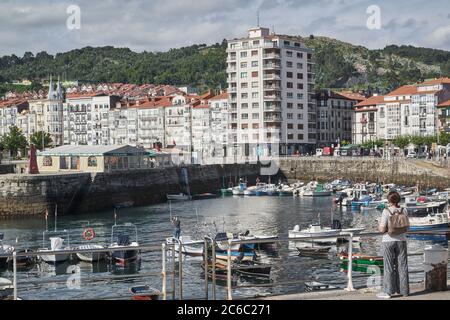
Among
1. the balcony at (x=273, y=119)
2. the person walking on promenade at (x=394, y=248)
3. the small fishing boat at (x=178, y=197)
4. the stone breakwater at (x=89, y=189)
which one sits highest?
the balcony at (x=273, y=119)

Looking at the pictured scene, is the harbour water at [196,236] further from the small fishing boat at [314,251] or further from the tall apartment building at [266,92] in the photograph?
the tall apartment building at [266,92]

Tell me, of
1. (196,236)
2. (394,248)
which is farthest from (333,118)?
(394,248)

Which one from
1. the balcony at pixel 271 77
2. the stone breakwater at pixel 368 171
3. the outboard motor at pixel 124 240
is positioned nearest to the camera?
the outboard motor at pixel 124 240

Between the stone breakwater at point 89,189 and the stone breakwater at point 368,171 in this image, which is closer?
the stone breakwater at point 89,189

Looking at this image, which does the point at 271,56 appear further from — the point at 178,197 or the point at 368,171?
the point at 178,197

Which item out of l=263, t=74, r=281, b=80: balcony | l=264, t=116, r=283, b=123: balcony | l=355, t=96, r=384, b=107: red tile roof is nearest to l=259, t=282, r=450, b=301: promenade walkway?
l=264, t=116, r=283, b=123: balcony

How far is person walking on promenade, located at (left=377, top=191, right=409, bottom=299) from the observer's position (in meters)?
11.2

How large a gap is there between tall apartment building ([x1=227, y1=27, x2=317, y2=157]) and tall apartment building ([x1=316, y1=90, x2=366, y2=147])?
8.11m

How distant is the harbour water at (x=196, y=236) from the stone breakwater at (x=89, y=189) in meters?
2.11

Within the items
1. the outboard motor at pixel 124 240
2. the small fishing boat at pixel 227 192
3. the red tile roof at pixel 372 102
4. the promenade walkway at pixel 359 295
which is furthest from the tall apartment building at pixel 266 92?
the promenade walkway at pixel 359 295

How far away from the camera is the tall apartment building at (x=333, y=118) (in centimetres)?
12638

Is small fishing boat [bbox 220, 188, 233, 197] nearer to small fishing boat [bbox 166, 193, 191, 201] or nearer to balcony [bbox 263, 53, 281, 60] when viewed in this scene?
small fishing boat [bbox 166, 193, 191, 201]
